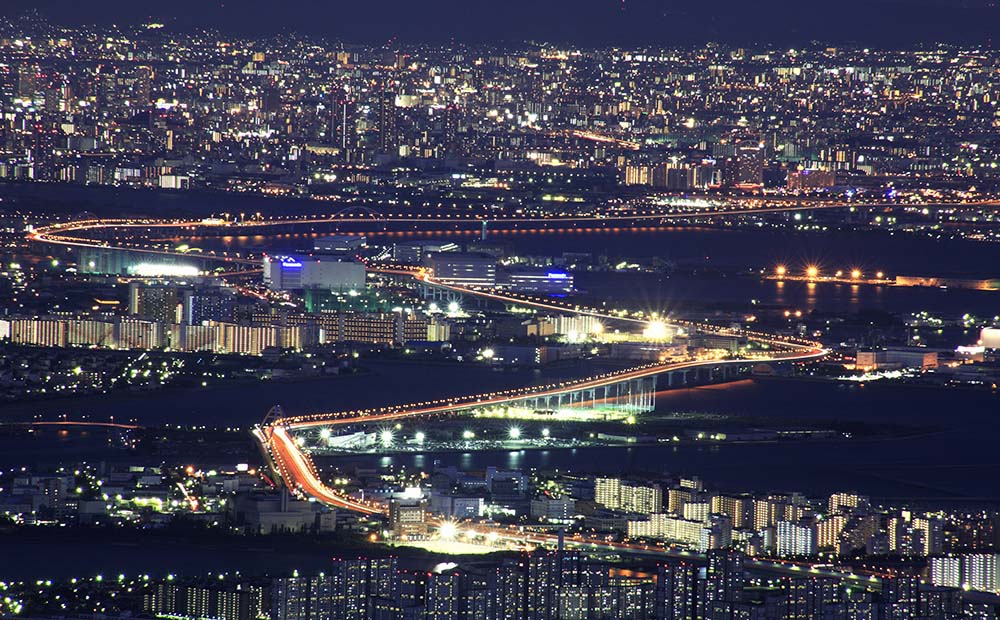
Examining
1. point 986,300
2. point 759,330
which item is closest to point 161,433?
point 759,330

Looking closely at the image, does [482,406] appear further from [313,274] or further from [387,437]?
[313,274]

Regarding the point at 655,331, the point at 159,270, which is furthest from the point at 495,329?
the point at 159,270

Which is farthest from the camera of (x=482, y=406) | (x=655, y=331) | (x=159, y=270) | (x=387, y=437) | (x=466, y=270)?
(x=159, y=270)

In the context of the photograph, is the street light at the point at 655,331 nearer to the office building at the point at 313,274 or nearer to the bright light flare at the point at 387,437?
the office building at the point at 313,274

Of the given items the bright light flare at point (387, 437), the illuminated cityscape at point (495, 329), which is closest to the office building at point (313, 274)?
the illuminated cityscape at point (495, 329)

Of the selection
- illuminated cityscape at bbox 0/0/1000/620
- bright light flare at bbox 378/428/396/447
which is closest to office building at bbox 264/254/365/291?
illuminated cityscape at bbox 0/0/1000/620

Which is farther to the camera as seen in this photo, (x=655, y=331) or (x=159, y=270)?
(x=159, y=270)

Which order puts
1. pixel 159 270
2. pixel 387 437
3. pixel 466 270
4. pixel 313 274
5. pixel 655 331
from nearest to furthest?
pixel 387 437
pixel 655 331
pixel 313 274
pixel 466 270
pixel 159 270

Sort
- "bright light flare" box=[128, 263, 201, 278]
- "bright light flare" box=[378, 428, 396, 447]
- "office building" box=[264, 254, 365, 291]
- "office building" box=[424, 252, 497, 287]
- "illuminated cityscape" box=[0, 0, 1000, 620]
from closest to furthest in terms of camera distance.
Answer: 1. "illuminated cityscape" box=[0, 0, 1000, 620]
2. "bright light flare" box=[378, 428, 396, 447]
3. "office building" box=[264, 254, 365, 291]
4. "office building" box=[424, 252, 497, 287]
5. "bright light flare" box=[128, 263, 201, 278]

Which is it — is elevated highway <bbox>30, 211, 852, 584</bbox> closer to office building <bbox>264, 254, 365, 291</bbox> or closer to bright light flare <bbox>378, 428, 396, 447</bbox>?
bright light flare <bbox>378, 428, 396, 447</bbox>
